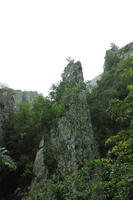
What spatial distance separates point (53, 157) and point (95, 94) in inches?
245

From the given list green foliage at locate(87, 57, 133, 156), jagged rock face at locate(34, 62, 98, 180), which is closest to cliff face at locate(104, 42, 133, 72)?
green foliage at locate(87, 57, 133, 156)

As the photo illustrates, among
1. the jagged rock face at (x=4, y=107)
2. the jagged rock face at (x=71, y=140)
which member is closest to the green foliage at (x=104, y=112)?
the jagged rock face at (x=71, y=140)

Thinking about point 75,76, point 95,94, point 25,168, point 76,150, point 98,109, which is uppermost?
point 75,76

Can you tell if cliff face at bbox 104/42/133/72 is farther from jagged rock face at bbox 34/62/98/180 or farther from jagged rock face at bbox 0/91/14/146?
jagged rock face at bbox 34/62/98/180

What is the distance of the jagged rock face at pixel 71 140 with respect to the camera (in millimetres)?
9797

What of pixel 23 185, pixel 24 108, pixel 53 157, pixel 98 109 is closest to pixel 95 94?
pixel 98 109

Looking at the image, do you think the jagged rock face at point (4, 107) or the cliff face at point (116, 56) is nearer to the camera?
the jagged rock face at point (4, 107)

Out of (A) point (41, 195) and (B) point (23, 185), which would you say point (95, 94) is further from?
(A) point (41, 195)

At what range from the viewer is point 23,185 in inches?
471

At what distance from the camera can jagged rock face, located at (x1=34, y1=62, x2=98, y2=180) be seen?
386 inches

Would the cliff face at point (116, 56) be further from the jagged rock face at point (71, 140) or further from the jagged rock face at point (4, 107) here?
the jagged rock face at point (71, 140)

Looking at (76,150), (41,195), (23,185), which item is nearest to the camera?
(41,195)

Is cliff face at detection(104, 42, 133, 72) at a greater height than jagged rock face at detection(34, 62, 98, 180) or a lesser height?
greater

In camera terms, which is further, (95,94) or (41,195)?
(95,94)
